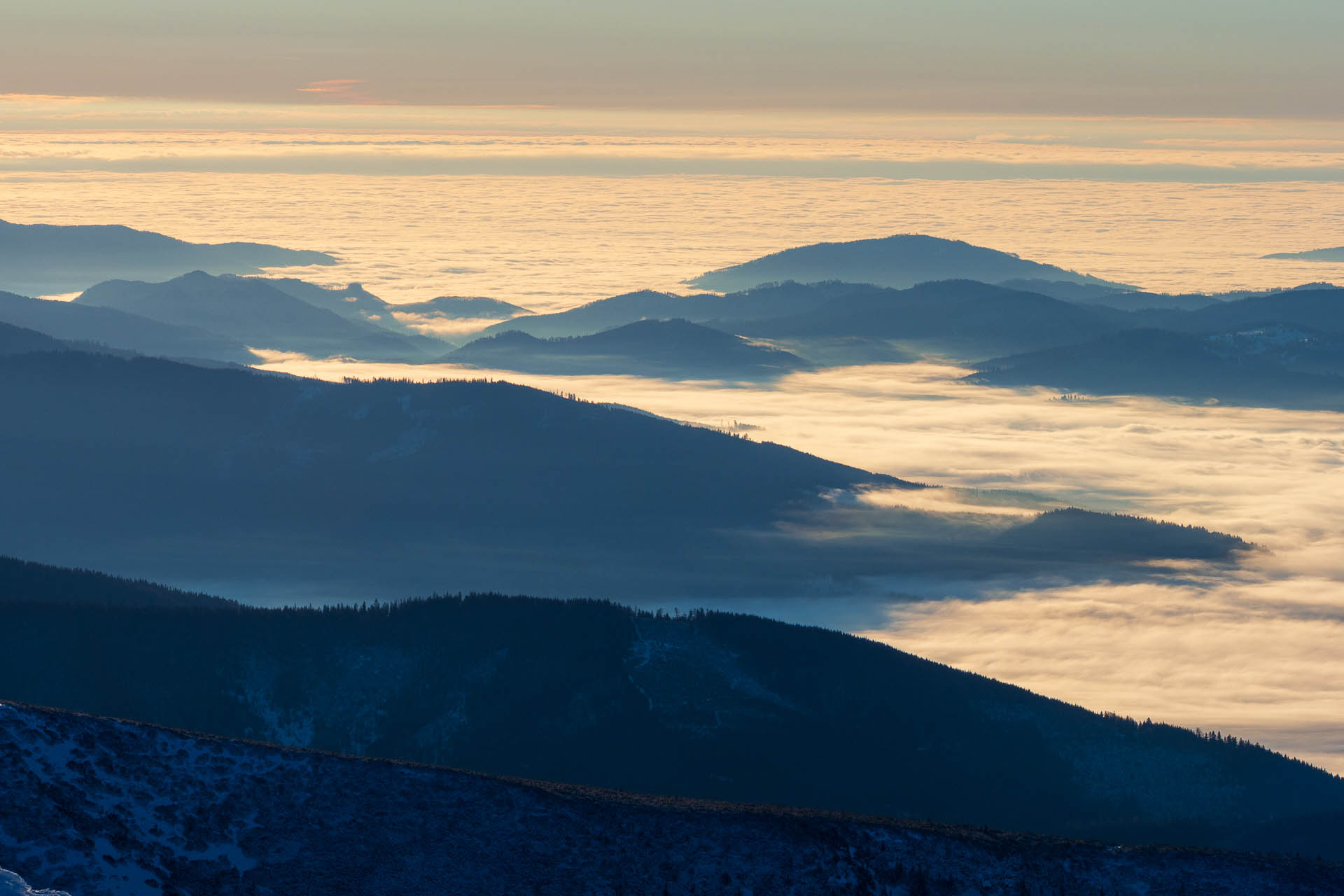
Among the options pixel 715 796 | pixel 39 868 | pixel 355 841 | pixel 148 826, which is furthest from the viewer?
pixel 715 796

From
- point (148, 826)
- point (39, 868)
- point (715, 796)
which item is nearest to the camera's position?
point (39, 868)

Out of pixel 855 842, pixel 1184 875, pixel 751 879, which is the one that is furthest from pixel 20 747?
pixel 1184 875

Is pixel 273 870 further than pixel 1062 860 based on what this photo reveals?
No

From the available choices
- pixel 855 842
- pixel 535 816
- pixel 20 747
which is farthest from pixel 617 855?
pixel 20 747

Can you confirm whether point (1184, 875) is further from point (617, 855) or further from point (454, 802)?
point (454, 802)

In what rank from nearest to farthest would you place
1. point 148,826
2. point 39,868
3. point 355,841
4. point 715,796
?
point 39,868 → point 148,826 → point 355,841 → point 715,796

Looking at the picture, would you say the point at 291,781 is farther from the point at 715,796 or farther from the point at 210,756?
the point at 715,796
